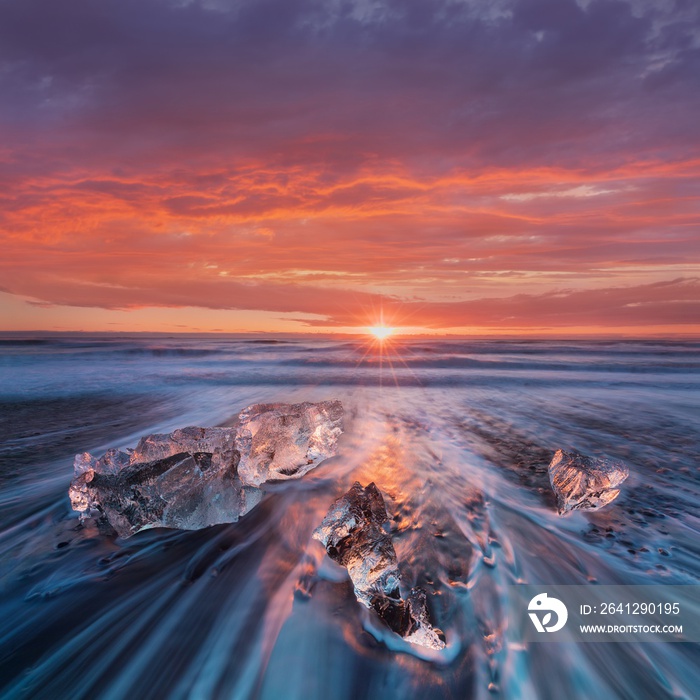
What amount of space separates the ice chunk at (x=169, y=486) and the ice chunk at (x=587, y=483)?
2879 millimetres

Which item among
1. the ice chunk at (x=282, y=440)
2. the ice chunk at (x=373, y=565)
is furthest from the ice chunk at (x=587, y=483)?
the ice chunk at (x=282, y=440)

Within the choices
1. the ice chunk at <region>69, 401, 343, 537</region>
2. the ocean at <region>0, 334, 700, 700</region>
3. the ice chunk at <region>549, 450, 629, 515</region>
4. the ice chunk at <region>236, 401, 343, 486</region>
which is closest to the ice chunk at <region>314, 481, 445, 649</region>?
the ocean at <region>0, 334, 700, 700</region>

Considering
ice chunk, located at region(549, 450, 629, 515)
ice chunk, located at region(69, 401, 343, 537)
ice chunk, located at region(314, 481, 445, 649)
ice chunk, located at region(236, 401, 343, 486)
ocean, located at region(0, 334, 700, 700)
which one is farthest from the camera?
ice chunk, located at region(236, 401, 343, 486)

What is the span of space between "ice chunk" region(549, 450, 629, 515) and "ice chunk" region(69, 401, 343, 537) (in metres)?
2.88

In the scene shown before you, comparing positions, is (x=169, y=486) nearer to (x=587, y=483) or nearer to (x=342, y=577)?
(x=342, y=577)

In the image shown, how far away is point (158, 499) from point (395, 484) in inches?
87.8

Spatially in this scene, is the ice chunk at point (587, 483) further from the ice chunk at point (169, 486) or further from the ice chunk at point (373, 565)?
the ice chunk at point (169, 486)

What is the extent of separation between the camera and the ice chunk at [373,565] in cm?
189

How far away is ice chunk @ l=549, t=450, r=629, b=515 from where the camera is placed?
10.4 feet

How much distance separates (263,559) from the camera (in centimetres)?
255

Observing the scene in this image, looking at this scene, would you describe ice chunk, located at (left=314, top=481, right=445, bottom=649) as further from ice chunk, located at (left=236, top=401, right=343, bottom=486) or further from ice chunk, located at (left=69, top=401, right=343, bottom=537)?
ice chunk, located at (left=236, top=401, right=343, bottom=486)

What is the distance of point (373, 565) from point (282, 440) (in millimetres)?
1931

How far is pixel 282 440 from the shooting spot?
380cm

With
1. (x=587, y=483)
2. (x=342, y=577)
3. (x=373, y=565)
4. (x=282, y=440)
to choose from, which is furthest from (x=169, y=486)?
(x=587, y=483)
